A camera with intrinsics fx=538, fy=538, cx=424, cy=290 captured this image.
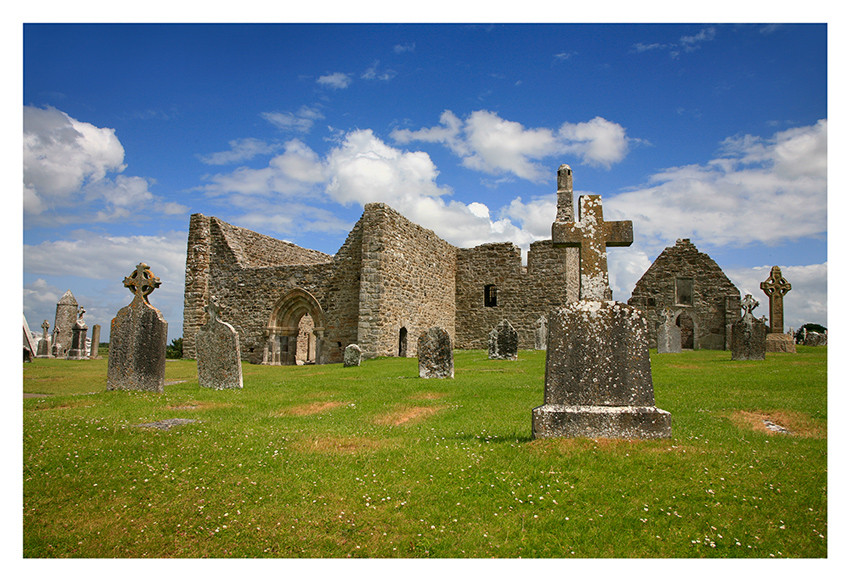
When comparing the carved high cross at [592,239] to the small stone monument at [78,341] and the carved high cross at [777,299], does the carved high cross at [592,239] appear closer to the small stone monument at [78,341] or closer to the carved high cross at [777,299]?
the carved high cross at [777,299]

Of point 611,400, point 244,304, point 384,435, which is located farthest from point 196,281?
point 611,400

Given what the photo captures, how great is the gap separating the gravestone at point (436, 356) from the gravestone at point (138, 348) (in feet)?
18.1

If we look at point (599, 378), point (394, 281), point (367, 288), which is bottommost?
point (599, 378)

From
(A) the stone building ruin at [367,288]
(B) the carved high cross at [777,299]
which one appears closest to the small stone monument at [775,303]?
(B) the carved high cross at [777,299]

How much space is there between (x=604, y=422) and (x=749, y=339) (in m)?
12.5

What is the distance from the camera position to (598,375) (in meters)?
5.58

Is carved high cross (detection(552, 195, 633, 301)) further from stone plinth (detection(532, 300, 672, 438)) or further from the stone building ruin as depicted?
the stone building ruin

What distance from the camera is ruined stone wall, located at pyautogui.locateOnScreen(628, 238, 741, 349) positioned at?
27.1 metres

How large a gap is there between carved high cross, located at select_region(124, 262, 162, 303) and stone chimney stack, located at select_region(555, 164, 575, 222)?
7.32m

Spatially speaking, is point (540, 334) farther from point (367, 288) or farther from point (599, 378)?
point (599, 378)

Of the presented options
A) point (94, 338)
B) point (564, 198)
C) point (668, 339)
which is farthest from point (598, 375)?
point (94, 338)

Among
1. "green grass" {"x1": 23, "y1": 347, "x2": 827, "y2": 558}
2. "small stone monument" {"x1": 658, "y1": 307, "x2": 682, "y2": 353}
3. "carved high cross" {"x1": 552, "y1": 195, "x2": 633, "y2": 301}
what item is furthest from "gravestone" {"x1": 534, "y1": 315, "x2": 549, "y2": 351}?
"carved high cross" {"x1": 552, "y1": 195, "x2": 633, "y2": 301}

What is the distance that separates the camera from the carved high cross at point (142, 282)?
9789mm

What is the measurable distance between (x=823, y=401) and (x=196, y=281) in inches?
928
